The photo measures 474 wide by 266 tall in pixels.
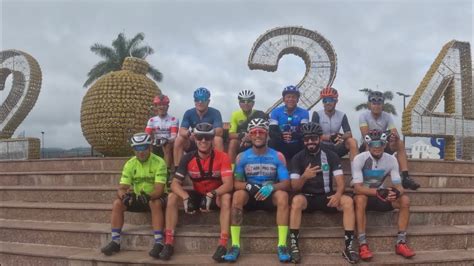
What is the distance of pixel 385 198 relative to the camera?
470 centimetres

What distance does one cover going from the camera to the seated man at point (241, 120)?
19.8ft

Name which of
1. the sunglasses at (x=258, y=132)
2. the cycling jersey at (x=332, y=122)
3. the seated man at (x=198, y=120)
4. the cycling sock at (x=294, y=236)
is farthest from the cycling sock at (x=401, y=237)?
the seated man at (x=198, y=120)

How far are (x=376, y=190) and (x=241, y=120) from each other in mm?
2393

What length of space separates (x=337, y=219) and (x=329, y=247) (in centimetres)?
60

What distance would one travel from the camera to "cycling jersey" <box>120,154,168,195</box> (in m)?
4.98

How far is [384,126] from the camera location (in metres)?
6.25

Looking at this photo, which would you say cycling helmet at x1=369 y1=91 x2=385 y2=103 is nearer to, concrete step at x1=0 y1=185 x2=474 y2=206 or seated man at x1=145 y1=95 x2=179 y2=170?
concrete step at x1=0 y1=185 x2=474 y2=206

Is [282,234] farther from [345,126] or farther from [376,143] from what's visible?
[345,126]

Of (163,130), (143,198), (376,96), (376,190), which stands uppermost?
(376,96)

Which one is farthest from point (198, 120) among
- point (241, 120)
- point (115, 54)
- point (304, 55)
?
point (115, 54)

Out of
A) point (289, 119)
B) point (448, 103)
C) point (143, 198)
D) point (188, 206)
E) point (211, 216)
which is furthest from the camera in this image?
point (448, 103)

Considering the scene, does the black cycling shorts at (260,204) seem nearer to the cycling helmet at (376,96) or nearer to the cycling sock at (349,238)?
the cycling sock at (349,238)

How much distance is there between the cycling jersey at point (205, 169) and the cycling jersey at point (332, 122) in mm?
2006

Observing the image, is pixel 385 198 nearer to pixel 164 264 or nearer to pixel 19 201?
pixel 164 264
